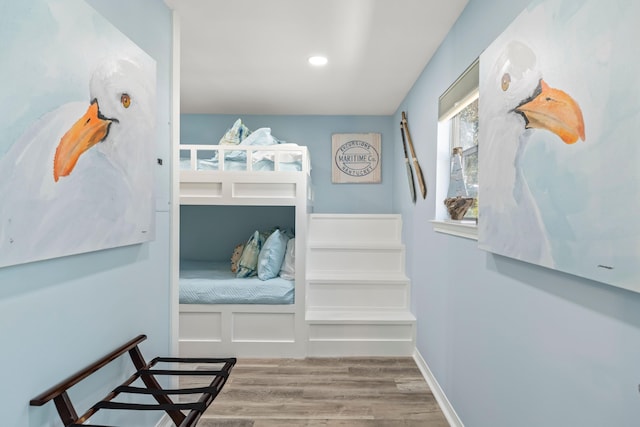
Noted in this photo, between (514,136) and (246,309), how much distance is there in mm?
2334

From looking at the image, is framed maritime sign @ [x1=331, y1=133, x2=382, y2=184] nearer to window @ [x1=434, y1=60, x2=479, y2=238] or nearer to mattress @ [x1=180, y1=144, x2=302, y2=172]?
mattress @ [x1=180, y1=144, x2=302, y2=172]

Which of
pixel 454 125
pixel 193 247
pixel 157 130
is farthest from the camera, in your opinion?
pixel 193 247

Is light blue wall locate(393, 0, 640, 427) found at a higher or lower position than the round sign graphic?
lower

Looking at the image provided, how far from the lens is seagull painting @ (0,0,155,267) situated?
0.92 meters

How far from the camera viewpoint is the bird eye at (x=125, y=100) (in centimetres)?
135

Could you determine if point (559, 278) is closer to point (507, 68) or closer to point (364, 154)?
point (507, 68)

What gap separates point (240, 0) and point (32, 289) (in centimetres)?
159

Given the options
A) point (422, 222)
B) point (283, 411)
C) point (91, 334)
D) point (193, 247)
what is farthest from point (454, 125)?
point (193, 247)

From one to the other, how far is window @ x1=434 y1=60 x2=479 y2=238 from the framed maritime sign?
5.82 feet

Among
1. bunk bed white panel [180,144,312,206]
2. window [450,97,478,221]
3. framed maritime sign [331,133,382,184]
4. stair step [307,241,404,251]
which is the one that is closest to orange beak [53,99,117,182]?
bunk bed white panel [180,144,312,206]

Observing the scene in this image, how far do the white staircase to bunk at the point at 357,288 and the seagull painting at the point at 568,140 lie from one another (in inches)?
69.2

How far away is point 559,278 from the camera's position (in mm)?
1074

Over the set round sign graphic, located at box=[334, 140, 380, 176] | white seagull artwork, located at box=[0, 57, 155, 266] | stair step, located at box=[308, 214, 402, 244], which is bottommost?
stair step, located at box=[308, 214, 402, 244]

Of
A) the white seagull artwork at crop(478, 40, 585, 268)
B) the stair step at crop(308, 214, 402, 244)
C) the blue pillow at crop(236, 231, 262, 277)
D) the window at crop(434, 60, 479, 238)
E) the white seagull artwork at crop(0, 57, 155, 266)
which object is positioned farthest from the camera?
the stair step at crop(308, 214, 402, 244)
